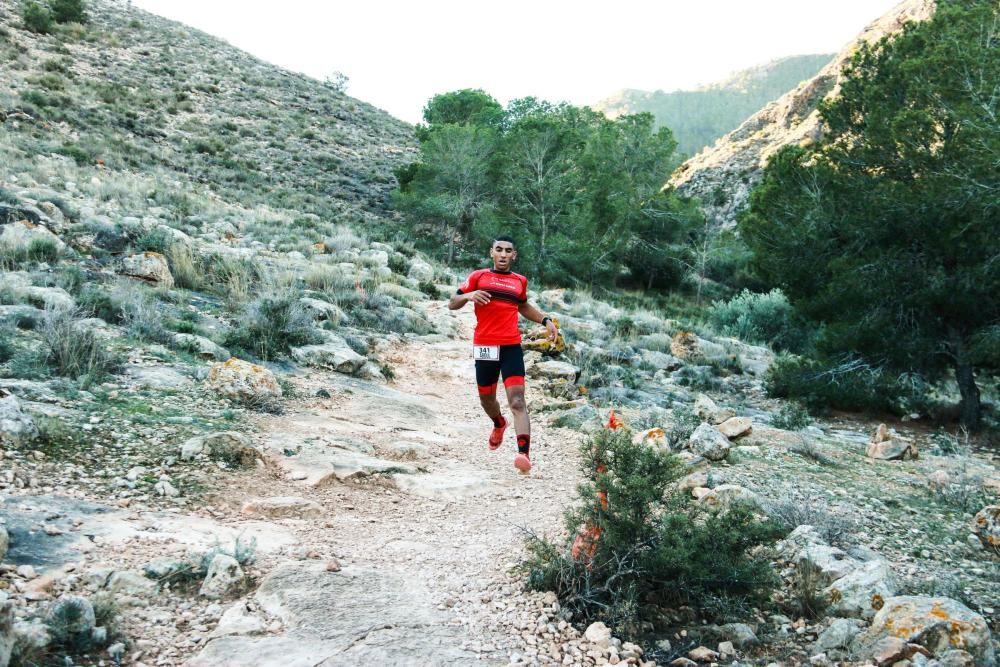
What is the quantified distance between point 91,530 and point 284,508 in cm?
117

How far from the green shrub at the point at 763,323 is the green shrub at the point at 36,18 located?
35.0m

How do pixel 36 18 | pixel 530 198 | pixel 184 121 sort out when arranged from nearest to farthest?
pixel 530 198, pixel 184 121, pixel 36 18

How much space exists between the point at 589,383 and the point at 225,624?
8299mm

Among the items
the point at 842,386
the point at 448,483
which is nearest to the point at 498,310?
the point at 448,483

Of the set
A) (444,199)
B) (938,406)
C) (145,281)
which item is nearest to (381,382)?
(145,281)

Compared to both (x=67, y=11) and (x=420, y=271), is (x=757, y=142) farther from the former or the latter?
(x=67, y=11)

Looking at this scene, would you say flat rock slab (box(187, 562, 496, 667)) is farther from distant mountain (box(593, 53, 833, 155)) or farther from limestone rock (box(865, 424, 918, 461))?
distant mountain (box(593, 53, 833, 155))

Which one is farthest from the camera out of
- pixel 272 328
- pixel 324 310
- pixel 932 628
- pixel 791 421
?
pixel 324 310

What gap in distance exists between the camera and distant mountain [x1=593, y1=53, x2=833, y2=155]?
5020 inches

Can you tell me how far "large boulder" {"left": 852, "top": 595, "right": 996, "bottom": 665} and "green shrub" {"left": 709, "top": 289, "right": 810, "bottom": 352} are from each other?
17.4m

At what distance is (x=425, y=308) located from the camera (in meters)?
14.0

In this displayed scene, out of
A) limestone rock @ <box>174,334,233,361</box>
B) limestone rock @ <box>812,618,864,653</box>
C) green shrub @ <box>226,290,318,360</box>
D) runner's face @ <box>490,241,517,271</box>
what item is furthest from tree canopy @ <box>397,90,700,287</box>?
limestone rock @ <box>812,618,864,653</box>

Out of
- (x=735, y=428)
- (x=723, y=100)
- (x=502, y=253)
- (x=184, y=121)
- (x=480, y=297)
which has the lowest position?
(x=735, y=428)

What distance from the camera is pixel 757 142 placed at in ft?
176
